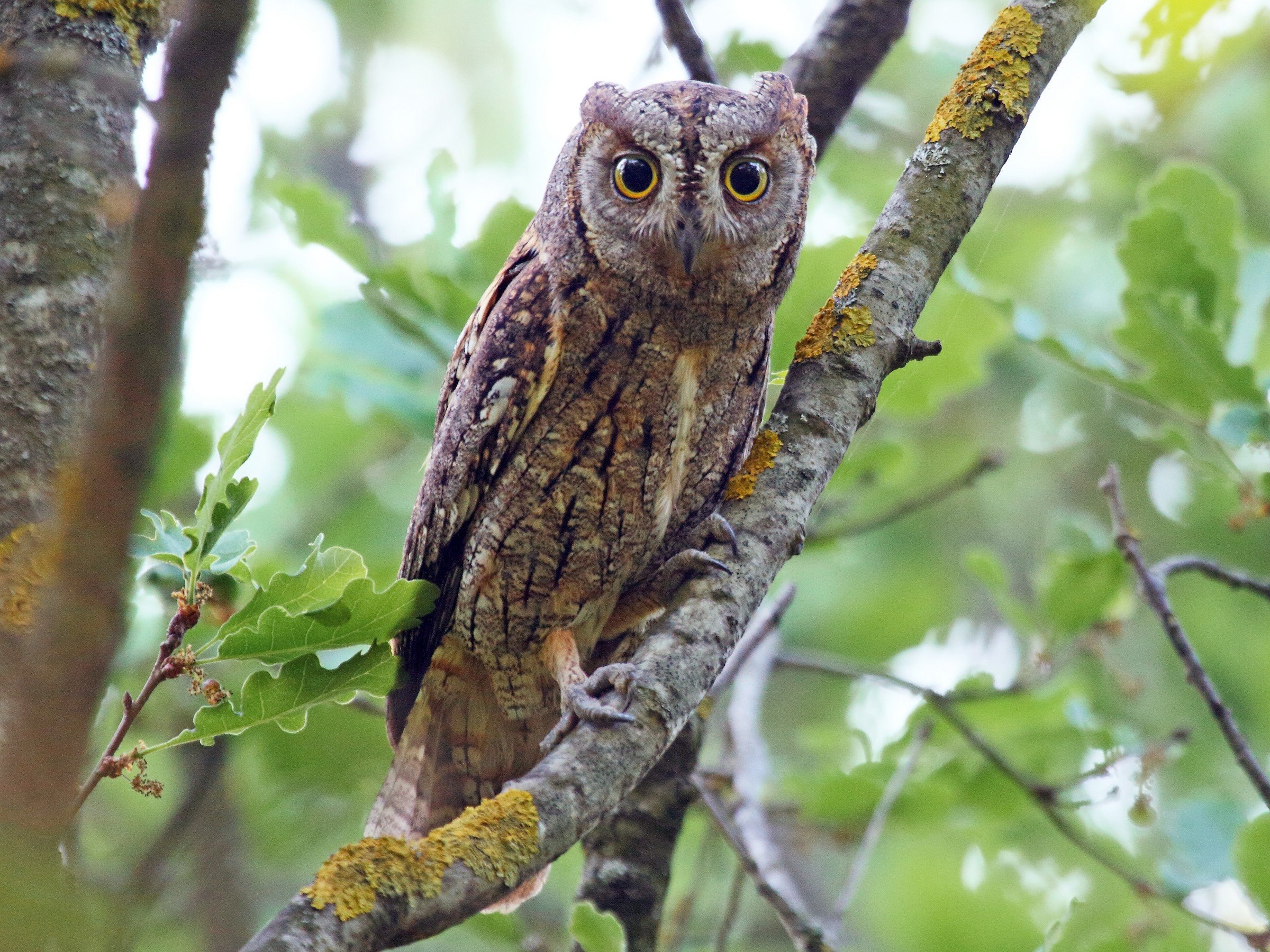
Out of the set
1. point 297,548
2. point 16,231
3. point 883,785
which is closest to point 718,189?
point 16,231

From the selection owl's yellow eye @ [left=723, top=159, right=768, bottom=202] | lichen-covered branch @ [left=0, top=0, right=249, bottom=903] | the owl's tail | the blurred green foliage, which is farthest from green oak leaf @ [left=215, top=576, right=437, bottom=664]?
owl's yellow eye @ [left=723, top=159, right=768, bottom=202]

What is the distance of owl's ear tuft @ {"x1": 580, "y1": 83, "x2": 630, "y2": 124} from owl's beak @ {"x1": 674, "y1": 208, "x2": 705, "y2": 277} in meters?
0.32

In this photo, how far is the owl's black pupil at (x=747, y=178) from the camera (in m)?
2.60

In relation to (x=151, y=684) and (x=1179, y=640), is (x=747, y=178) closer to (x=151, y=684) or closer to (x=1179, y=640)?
(x=1179, y=640)

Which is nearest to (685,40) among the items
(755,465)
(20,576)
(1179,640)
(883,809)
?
(755,465)

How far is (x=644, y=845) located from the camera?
2811mm

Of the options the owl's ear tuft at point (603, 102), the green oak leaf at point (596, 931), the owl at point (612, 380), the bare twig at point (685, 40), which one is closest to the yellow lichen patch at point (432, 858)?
the green oak leaf at point (596, 931)

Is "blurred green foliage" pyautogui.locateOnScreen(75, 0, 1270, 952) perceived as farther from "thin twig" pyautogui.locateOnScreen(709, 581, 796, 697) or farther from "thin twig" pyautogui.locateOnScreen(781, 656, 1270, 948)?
"thin twig" pyautogui.locateOnScreen(709, 581, 796, 697)

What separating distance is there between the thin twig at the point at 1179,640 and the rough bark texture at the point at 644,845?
112cm

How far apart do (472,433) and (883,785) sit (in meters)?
1.78

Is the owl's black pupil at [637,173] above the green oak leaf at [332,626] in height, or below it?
above

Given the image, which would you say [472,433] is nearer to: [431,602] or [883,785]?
[431,602]

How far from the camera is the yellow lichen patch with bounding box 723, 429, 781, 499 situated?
217 centimetres

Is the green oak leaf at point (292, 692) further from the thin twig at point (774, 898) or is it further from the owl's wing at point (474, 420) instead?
the thin twig at point (774, 898)
